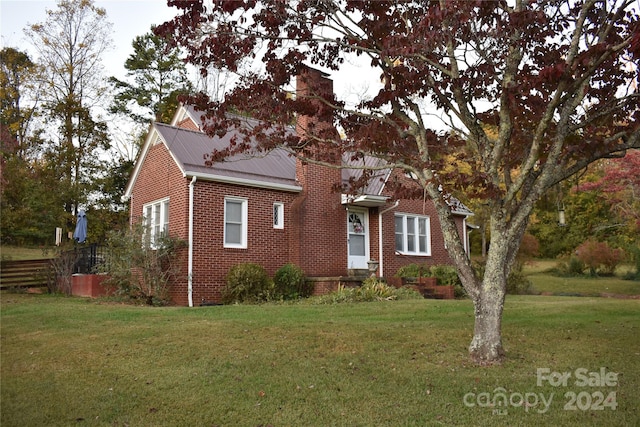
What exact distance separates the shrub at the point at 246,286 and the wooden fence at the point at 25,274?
24.5 ft

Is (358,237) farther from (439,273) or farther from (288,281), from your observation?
(288,281)

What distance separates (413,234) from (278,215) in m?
5.87

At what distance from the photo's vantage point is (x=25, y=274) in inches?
717

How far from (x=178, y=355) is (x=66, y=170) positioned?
20199mm

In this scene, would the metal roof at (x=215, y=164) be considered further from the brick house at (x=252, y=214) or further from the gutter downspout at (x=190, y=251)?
the gutter downspout at (x=190, y=251)

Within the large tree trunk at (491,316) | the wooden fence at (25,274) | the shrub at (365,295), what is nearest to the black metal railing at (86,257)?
the wooden fence at (25,274)

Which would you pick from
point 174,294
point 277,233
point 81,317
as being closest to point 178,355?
point 81,317

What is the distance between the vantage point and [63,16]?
25.3m

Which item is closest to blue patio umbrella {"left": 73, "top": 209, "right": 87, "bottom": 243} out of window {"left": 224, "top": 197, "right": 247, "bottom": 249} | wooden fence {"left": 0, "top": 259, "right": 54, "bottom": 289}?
wooden fence {"left": 0, "top": 259, "right": 54, "bottom": 289}

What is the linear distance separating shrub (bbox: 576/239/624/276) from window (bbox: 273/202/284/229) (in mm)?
17121

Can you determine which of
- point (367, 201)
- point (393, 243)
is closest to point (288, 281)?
point (367, 201)

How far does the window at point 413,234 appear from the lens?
1923cm

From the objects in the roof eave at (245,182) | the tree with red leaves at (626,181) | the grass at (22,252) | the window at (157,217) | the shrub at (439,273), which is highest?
the tree with red leaves at (626,181)

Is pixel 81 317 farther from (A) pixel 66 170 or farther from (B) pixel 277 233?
(A) pixel 66 170
